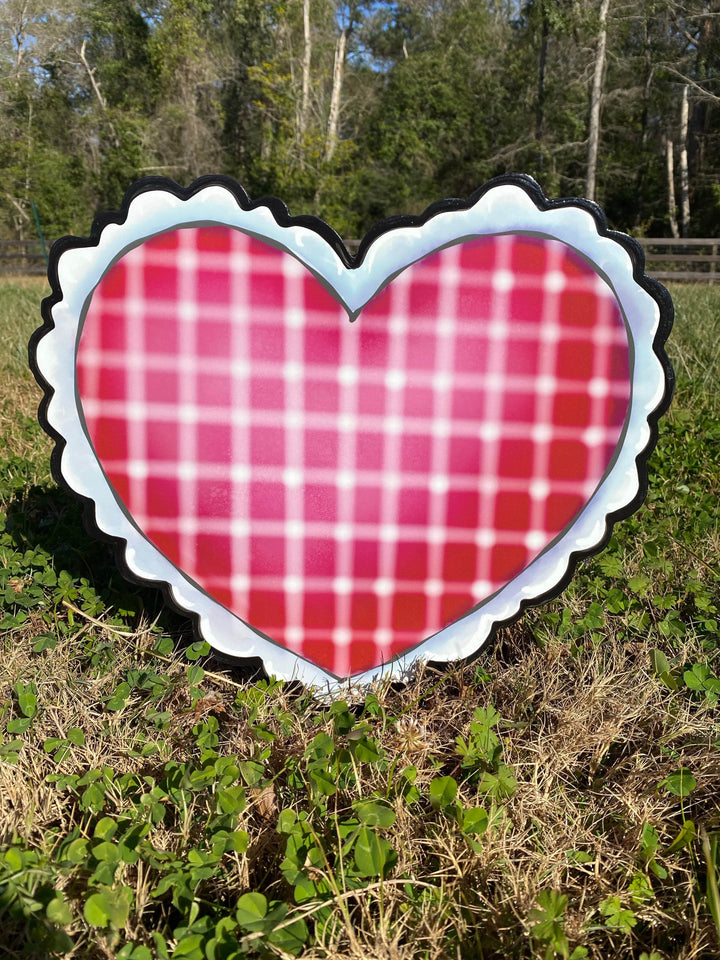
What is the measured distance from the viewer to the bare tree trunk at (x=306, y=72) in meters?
19.8

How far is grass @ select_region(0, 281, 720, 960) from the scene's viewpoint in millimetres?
1115

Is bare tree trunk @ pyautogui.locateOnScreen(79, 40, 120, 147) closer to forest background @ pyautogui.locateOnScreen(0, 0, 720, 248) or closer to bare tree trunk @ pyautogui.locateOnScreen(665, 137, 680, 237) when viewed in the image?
forest background @ pyautogui.locateOnScreen(0, 0, 720, 248)

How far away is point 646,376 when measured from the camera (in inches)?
60.4

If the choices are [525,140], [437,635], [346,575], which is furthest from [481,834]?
[525,140]

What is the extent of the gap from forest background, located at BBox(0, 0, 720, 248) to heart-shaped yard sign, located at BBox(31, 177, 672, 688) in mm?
20217

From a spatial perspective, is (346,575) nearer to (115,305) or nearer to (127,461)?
(127,461)

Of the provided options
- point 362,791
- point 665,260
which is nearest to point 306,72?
point 665,260

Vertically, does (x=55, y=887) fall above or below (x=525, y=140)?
below

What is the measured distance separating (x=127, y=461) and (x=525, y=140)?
24.9m

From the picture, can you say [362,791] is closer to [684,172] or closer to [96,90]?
[684,172]

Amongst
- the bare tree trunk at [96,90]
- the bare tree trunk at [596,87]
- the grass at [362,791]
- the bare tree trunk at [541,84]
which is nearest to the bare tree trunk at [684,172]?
the bare tree trunk at [541,84]

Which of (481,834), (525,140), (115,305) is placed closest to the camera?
(481,834)

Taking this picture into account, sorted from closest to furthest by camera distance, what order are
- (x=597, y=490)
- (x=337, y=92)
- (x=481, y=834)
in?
1. (x=481, y=834)
2. (x=597, y=490)
3. (x=337, y=92)

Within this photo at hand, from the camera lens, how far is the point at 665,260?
54.0 feet
